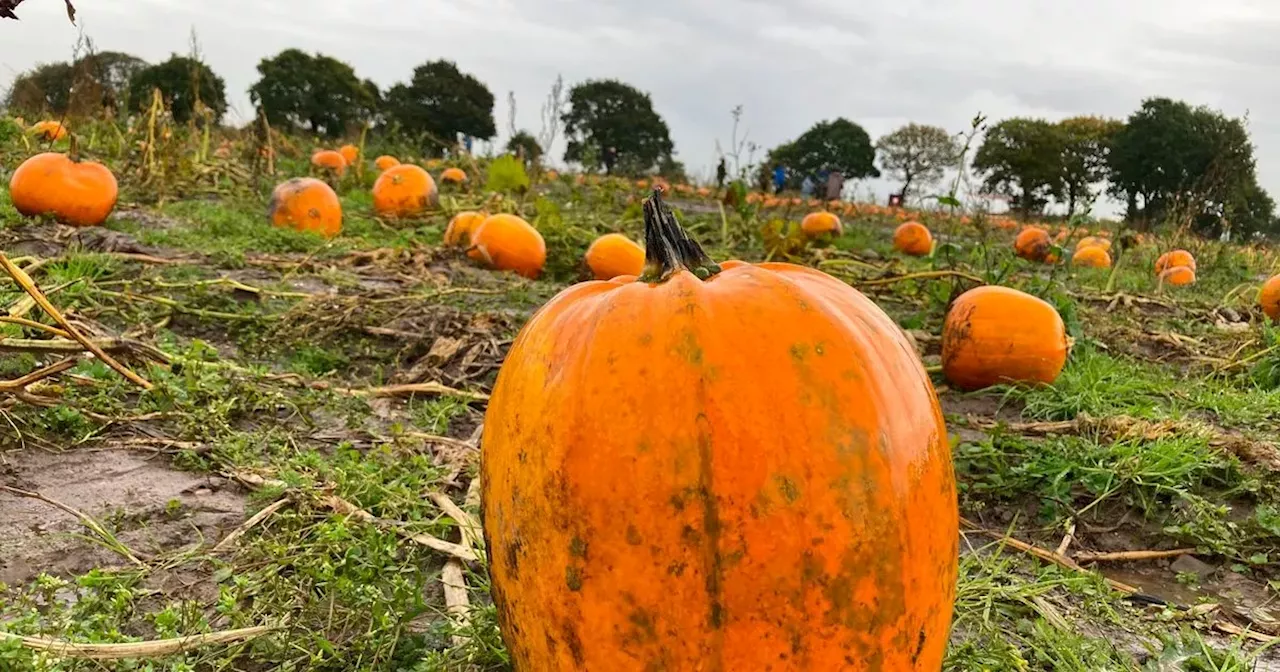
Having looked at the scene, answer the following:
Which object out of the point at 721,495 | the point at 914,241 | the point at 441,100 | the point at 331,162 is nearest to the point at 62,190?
the point at 721,495

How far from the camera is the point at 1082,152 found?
37062mm

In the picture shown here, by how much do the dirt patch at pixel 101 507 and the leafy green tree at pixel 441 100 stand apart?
3501 centimetres

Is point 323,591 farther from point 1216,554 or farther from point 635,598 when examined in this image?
point 1216,554

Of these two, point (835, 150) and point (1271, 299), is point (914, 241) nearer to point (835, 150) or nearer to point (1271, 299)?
point (1271, 299)

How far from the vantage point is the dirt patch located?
196 centimetres

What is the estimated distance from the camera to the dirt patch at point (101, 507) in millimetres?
1957

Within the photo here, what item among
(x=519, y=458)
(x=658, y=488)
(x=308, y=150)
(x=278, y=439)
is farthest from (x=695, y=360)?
(x=308, y=150)

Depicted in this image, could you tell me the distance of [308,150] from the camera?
645 inches

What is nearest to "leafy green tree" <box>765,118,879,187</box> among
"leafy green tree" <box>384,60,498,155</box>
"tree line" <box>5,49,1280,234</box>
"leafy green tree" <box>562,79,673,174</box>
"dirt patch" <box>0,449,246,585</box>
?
"tree line" <box>5,49,1280,234</box>

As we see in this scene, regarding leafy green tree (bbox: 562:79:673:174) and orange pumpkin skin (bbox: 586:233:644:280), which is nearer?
orange pumpkin skin (bbox: 586:233:644:280)

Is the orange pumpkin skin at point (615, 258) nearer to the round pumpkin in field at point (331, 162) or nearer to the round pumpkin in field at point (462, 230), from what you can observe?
the round pumpkin in field at point (462, 230)

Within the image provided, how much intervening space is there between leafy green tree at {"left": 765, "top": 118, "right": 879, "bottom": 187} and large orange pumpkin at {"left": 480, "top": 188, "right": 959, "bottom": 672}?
41.0 metres

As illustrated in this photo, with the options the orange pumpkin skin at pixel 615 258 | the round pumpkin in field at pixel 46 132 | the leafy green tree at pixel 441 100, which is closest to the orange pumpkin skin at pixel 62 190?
the orange pumpkin skin at pixel 615 258

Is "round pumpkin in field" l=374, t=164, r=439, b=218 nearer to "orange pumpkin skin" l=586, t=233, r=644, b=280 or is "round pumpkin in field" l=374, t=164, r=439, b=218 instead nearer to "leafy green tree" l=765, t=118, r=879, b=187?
"orange pumpkin skin" l=586, t=233, r=644, b=280
